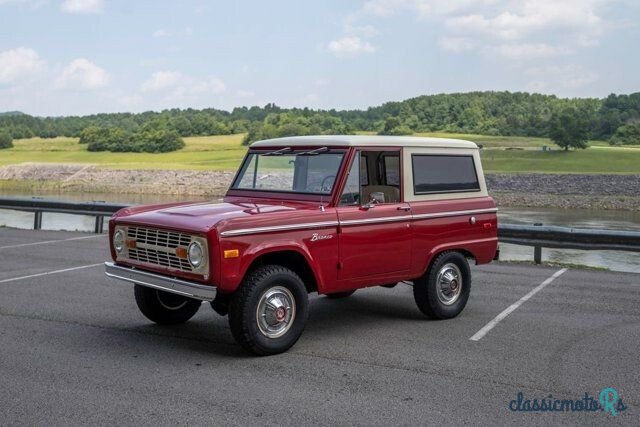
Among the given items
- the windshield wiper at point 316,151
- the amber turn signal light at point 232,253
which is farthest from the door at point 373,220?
the amber turn signal light at point 232,253

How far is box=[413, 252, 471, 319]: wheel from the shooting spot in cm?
769

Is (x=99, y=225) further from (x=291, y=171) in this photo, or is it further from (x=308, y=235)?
(x=308, y=235)

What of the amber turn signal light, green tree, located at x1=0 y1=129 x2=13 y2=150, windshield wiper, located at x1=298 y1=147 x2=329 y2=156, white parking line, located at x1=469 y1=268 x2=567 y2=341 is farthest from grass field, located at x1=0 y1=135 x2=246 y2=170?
the amber turn signal light

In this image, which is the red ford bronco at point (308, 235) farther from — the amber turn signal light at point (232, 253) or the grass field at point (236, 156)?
the grass field at point (236, 156)

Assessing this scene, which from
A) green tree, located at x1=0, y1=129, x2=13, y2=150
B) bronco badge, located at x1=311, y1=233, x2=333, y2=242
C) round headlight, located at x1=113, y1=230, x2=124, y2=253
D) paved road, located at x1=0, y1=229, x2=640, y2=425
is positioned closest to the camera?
paved road, located at x1=0, y1=229, x2=640, y2=425

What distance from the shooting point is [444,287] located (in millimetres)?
7922

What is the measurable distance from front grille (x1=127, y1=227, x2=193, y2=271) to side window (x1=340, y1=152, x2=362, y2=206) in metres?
1.68

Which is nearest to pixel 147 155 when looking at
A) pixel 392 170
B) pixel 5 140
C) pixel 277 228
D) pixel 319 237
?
pixel 5 140

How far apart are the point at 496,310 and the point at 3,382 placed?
549cm

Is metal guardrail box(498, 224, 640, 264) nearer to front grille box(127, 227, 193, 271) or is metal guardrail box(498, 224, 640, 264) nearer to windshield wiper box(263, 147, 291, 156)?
windshield wiper box(263, 147, 291, 156)

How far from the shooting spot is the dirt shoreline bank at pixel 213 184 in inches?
2125

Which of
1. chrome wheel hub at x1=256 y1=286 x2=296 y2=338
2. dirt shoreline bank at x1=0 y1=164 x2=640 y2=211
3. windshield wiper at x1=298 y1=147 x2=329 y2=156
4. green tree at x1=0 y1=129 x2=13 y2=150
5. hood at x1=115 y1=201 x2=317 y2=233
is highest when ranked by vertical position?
green tree at x1=0 y1=129 x2=13 y2=150

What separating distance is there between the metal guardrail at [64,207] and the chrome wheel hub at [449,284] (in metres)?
10.4

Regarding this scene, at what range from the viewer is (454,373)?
579cm
